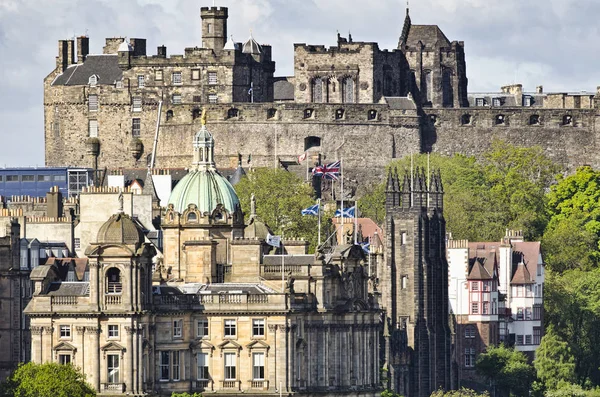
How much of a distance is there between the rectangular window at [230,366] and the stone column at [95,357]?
735cm

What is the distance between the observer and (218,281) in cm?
16100

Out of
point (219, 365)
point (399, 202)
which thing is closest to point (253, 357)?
point (219, 365)

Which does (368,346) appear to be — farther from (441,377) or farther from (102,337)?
(441,377)

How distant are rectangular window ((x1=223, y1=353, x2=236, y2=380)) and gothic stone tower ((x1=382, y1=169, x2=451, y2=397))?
37.9 m

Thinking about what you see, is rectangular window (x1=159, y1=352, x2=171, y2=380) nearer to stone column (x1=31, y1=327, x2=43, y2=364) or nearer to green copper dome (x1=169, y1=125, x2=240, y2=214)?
stone column (x1=31, y1=327, x2=43, y2=364)

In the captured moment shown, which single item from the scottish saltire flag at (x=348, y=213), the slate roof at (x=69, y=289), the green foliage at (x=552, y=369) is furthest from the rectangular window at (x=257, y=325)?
the green foliage at (x=552, y=369)

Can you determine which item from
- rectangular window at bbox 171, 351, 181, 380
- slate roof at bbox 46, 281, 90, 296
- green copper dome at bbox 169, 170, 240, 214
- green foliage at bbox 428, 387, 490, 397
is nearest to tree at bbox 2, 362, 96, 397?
slate roof at bbox 46, 281, 90, 296

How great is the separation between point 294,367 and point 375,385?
877 cm

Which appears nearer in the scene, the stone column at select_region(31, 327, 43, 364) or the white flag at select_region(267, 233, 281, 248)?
the stone column at select_region(31, 327, 43, 364)

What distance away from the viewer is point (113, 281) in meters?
146

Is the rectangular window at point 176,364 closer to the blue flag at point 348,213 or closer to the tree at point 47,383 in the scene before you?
the tree at point 47,383

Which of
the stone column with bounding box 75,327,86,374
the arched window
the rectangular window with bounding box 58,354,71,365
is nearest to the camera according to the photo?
the stone column with bounding box 75,327,86,374

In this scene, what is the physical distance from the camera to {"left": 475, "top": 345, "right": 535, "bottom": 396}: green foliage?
195500 mm

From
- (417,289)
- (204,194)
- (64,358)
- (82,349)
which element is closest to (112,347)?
(82,349)
